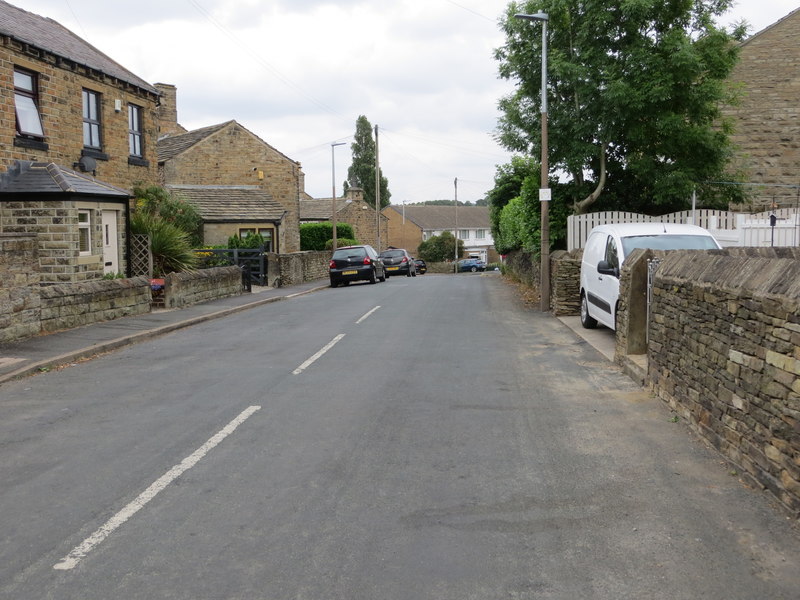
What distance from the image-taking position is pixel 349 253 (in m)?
32.6

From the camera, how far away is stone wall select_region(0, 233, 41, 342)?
12.3m

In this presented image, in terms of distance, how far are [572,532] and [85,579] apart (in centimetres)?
284

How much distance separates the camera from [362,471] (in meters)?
5.77

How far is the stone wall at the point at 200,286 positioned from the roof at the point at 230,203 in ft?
39.7

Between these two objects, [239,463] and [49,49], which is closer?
[239,463]

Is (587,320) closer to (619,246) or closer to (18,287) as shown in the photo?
(619,246)

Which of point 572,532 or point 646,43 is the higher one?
point 646,43

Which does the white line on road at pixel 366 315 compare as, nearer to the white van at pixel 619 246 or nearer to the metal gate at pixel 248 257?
the white van at pixel 619 246

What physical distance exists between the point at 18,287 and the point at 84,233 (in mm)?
5635

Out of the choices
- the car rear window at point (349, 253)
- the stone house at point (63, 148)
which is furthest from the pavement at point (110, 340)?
the car rear window at point (349, 253)

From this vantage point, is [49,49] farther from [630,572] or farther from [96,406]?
[630,572]

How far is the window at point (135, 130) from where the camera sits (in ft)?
76.0

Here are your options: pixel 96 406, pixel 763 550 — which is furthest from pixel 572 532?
pixel 96 406

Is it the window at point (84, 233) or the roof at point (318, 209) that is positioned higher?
the roof at point (318, 209)
